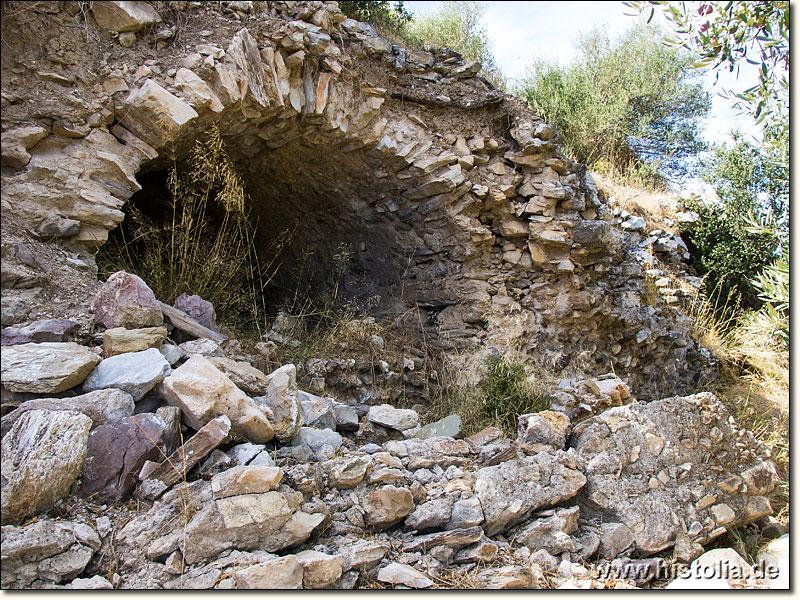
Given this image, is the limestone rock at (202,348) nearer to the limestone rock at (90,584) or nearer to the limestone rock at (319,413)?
the limestone rock at (319,413)

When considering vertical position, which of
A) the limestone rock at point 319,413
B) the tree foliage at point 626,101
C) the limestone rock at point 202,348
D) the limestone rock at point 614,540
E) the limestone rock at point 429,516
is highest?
the tree foliage at point 626,101

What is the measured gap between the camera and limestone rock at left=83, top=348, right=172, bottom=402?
2328 mm

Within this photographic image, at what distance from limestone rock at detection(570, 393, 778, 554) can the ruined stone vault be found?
1722 millimetres

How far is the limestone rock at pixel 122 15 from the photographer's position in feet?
10.9

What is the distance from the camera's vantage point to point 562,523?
252cm

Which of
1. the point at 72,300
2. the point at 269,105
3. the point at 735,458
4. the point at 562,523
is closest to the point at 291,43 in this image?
the point at 269,105

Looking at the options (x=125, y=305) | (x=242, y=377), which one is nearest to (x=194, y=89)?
(x=125, y=305)

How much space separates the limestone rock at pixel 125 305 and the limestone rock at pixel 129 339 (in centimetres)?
8

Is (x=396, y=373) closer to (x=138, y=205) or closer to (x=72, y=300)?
(x=72, y=300)

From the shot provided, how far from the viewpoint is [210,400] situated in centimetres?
231

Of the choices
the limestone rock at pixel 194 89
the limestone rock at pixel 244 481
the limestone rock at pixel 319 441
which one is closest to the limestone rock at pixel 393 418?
A: the limestone rock at pixel 319 441

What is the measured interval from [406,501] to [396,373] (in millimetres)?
2104

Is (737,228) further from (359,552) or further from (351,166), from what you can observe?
(359,552)

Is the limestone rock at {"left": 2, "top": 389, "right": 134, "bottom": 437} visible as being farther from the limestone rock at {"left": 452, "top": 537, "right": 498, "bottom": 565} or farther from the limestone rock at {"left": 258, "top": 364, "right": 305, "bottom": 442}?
the limestone rock at {"left": 452, "top": 537, "right": 498, "bottom": 565}
